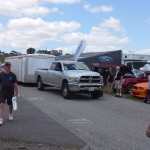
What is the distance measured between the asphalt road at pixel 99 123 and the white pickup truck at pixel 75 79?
1.77 metres

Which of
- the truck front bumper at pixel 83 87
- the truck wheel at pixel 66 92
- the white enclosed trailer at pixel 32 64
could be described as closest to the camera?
the truck front bumper at pixel 83 87

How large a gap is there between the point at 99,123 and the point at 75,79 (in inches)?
A: 297

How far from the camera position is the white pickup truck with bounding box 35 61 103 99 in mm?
19453

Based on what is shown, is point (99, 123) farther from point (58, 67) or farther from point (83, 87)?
point (58, 67)

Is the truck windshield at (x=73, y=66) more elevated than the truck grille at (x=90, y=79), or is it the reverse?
the truck windshield at (x=73, y=66)

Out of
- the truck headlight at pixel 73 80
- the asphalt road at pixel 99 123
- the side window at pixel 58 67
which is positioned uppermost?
the side window at pixel 58 67

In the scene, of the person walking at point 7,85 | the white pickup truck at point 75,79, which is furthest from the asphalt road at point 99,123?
the white pickup truck at point 75,79

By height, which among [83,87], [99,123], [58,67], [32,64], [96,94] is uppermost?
[32,64]

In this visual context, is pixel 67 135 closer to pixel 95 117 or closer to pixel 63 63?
pixel 95 117

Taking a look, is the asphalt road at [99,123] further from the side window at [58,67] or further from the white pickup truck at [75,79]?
the side window at [58,67]

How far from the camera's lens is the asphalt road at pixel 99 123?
908cm

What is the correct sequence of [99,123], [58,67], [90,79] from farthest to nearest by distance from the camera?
[58,67]
[90,79]
[99,123]

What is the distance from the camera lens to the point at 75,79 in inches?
764

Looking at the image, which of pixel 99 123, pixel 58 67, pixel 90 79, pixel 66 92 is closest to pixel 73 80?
pixel 66 92
